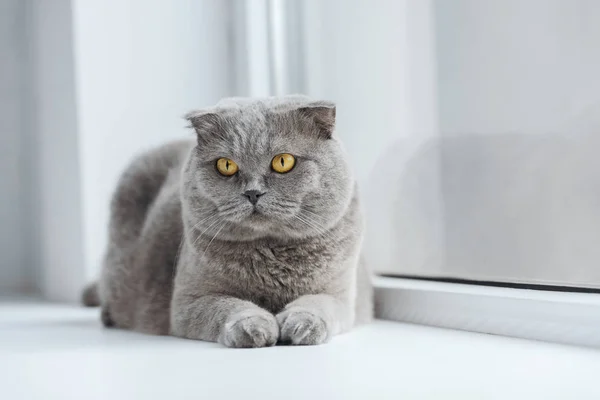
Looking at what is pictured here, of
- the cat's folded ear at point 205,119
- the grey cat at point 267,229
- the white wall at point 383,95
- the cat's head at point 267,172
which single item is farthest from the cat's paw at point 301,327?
the white wall at point 383,95

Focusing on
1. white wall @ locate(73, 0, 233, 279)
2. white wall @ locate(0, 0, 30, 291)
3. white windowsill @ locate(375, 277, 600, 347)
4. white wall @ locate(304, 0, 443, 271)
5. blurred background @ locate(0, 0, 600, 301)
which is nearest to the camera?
white windowsill @ locate(375, 277, 600, 347)

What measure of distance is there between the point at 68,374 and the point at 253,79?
1.32 m

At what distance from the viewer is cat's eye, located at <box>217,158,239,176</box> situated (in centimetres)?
147

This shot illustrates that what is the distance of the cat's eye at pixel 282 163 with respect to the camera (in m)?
1.45

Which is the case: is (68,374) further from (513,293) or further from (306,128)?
(513,293)

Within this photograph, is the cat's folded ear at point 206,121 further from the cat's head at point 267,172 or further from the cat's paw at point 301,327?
the cat's paw at point 301,327

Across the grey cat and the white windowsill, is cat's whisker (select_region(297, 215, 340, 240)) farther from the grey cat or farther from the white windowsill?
the white windowsill

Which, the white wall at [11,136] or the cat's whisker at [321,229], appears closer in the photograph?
the cat's whisker at [321,229]

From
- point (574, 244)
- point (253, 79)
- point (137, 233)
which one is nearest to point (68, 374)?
point (137, 233)

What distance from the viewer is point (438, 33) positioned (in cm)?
194

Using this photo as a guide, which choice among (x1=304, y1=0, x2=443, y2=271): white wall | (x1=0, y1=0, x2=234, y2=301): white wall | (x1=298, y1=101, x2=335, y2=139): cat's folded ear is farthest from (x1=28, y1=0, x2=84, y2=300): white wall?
(x1=298, y1=101, x2=335, y2=139): cat's folded ear

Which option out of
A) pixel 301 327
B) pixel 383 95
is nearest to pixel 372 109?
pixel 383 95

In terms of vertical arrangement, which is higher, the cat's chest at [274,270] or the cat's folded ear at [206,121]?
the cat's folded ear at [206,121]

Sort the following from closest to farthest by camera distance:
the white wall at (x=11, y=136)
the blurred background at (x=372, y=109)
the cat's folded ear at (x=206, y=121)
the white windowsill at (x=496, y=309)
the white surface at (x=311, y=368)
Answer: the white surface at (x=311, y=368) → the white windowsill at (x=496, y=309) → the cat's folded ear at (x=206, y=121) → the blurred background at (x=372, y=109) → the white wall at (x=11, y=136)
